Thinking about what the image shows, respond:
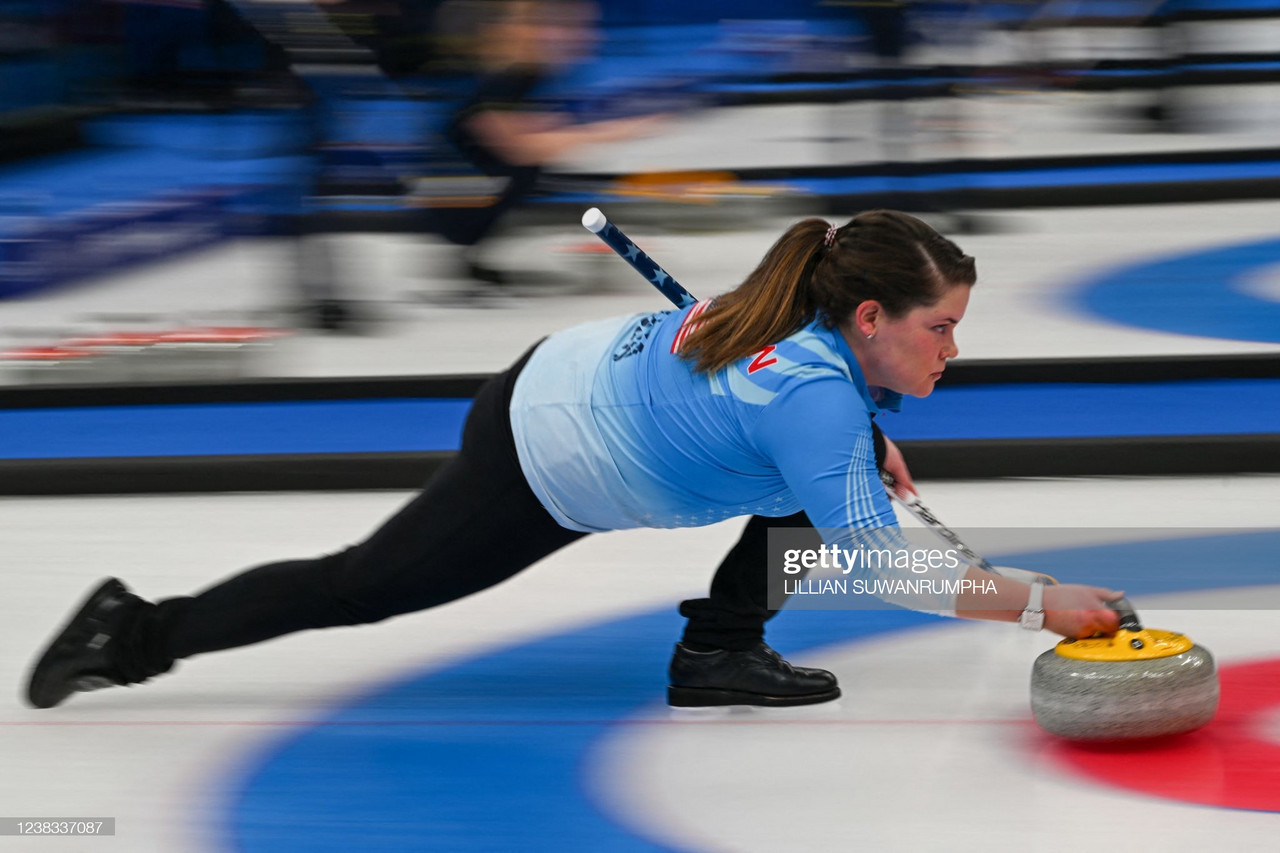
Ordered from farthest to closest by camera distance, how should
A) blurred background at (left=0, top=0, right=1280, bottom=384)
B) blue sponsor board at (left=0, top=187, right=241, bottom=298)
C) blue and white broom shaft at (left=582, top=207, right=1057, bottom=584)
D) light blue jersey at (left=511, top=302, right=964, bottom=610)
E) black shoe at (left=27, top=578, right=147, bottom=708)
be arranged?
blue sponsor board at (left=0, top=187, right=241, bottom=298) < blurred background at (left=0, top=0, right=1280, bottom=384) < black shoe at (left=27, top=578, right=147, bottom=708) < blue and white broom shaft at (left=582, top=207, right=1057, bottom=584) < light blue jersey at (left=511, top=302, right=964, bottom=610)

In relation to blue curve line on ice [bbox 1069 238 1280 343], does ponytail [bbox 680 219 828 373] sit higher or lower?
lower

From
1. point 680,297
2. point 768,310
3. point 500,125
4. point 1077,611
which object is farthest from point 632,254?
point 500,125

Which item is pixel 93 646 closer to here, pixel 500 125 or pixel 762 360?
pixel 762 360

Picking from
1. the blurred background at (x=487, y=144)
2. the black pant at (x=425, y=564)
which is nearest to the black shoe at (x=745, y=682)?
the black pant at (x=425, y=564)

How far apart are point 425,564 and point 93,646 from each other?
0.58 metres

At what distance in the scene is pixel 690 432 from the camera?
2018 mm

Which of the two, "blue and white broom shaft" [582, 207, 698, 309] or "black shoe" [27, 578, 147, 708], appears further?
"black shoe" [27, 578, 147, 708]

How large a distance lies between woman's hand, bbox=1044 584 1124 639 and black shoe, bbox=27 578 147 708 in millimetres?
1332

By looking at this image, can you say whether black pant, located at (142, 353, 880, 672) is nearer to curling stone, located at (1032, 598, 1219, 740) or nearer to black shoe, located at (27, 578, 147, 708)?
black shoe, located at (27, 578, 147, 708)

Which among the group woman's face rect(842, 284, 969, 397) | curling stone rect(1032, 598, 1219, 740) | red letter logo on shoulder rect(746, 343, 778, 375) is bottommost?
curling stone rect(1032, 598, 1219, 740)

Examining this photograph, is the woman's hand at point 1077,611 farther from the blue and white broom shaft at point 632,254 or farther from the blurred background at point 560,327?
the blue and white broom shaft at point 632,254

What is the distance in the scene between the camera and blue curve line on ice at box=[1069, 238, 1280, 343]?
172 inches

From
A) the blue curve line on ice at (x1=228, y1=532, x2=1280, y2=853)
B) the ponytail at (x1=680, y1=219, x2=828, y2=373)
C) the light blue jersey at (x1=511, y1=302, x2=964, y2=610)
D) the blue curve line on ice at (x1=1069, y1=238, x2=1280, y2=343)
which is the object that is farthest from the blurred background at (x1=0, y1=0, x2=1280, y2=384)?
the ponytail at (x1=680, y1=219, x2=828, y2=373)

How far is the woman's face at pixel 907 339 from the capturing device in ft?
6.36
